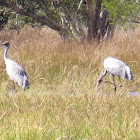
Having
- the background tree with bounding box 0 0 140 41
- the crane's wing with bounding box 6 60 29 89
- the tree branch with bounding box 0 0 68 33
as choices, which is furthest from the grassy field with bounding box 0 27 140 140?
the tree branch with bounding box 0 0 68 33

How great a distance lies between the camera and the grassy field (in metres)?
4.50

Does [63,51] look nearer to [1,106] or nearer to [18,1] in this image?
[18,1]

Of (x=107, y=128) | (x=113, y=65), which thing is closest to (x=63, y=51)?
(x=113, y=65)

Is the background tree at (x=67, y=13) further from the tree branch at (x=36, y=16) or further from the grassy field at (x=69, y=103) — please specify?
the grassy field at (x=69, y=103)

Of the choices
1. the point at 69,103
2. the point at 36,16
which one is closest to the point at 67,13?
the point at 36,16

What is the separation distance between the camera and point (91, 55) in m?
10.6

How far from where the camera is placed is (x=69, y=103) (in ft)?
21.4

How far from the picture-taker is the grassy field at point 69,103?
4500mm

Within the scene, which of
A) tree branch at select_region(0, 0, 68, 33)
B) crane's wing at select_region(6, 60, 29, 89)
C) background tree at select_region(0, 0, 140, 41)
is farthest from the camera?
background tree at select_region(0, 0, 140, 41)

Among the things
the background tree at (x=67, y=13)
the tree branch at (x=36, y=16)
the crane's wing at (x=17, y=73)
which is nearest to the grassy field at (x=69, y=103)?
the crane's wing at (x=17, y=73)

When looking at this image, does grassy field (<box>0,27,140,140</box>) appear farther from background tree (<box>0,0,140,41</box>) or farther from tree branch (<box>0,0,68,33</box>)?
tree branch (<box>0,0,68,33</box>)

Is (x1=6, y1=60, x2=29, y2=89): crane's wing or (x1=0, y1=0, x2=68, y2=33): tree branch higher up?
(x1=0, y1=0, x2=68, y2=33): tree branch

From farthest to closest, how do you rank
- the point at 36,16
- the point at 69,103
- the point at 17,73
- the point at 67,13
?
1. the point at 67,13
2. the point at 36,16
3. the point at 17,73
4. the point at 69,103

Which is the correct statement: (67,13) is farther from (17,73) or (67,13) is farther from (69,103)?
(69,103)
